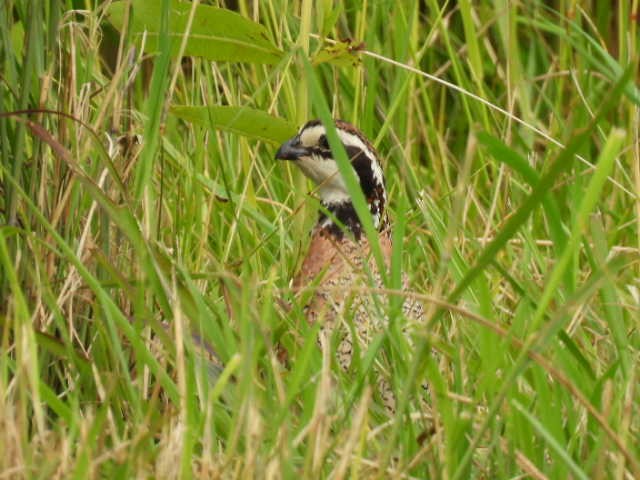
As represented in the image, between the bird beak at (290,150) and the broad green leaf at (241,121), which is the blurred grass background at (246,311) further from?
the bird beak at (290,150)

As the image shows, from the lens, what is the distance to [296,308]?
109 inches

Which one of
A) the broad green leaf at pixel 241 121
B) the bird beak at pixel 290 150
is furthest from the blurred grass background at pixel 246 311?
the bird beak at pixel 290 150

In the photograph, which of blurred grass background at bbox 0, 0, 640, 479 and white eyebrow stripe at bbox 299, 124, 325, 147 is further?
white eyebrow stripe at bbox 299, 124, 325, 147

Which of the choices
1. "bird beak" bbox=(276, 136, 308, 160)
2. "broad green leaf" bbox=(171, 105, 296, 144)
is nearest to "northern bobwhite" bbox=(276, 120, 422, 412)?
"bird beak" bbox=(276, 136, 308, 160)

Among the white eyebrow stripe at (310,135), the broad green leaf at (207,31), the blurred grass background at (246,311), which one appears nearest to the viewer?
the blurred grass background at (246,311)

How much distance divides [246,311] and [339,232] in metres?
1.44

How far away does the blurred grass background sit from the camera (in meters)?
2.23

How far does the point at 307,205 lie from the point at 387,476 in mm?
1401

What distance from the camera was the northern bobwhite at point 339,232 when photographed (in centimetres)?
322

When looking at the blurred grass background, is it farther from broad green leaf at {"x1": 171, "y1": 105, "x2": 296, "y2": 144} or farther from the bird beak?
the bird beak

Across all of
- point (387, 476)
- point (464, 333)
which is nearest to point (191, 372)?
point (387, 476)

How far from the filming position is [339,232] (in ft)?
12.3

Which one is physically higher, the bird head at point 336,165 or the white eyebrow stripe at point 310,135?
the white eyebrow stripe at point 310,135

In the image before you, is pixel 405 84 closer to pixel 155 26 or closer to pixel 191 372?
pixel 155 26
